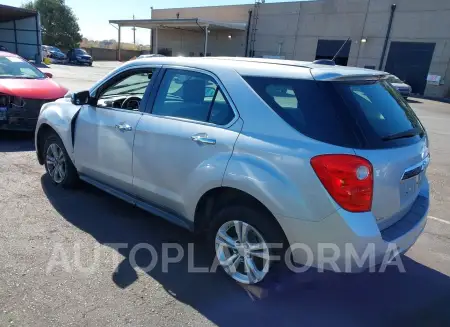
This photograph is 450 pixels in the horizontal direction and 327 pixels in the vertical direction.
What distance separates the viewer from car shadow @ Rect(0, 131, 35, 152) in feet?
20.0

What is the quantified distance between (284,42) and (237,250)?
107 feet

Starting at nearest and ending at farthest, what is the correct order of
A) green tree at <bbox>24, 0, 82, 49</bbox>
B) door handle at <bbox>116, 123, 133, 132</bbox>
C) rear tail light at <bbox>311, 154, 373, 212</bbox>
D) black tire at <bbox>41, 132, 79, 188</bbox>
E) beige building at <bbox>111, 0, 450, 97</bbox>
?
rear tail light at <bbox>311, 154, 373, 212</bbox>, door handle at <bbox>116, 123, 133, 132</bbox>, black tire at <bbox>41, 132, 79, 188</bbox>, beige building at <bbox>111, 0, 450, 97</bbox>, green tree at <bbox>24, 0, 82, 49</bbox>

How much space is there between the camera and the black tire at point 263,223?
244 cm

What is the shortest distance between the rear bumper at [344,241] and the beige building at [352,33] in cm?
2766

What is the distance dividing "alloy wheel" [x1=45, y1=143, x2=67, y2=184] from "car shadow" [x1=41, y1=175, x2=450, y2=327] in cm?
109

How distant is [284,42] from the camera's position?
32.4 meters

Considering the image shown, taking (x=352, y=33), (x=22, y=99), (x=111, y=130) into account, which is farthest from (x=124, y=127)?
(x=352, y=33)

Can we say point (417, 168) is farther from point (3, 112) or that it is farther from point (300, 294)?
point (3, 112)

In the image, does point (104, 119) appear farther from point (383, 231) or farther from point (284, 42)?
point (284, 42)

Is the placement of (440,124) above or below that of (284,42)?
below

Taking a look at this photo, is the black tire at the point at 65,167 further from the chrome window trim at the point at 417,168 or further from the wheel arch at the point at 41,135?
the chrome window trim at the point at 417,168

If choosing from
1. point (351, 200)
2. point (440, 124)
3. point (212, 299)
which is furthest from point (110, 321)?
point (440, 124)

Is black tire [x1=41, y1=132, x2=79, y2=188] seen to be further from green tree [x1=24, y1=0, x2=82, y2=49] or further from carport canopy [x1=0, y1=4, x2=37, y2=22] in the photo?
green tree [x1=24, y1=0, x2=82, y2=49]

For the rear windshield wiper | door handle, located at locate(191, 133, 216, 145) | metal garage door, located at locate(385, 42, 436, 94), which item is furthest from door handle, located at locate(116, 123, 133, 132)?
metal garage door, located at locate(385, 42, 436, 94)
